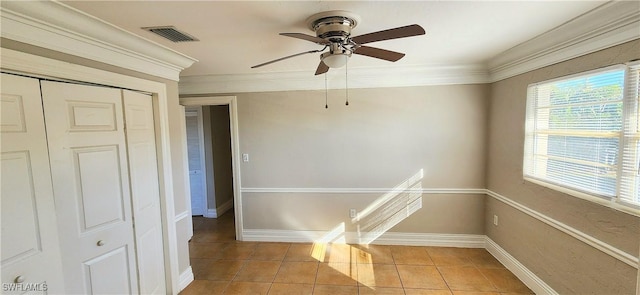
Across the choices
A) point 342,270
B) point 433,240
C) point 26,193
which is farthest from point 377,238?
point 26,193

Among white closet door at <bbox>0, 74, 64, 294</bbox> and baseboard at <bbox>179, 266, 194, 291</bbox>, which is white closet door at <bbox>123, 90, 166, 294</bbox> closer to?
baseboard at <bbox>179, 266, 194, 291</bbox>

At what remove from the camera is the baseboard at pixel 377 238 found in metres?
3.42

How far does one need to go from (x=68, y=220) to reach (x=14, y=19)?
1153 millimetres

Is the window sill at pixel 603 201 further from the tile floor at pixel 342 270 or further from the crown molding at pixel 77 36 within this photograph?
the crown molding at pixel 77 36

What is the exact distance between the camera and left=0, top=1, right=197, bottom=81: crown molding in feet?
4.40

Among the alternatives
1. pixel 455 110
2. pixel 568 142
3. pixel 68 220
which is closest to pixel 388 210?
pixel 455 110

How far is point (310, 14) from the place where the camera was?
1.63 metres

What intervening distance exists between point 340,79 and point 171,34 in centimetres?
201

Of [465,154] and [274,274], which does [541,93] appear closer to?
[465,154]

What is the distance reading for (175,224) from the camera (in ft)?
8.44

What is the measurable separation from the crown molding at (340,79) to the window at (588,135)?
84cm

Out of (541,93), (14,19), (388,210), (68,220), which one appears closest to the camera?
(14,19)

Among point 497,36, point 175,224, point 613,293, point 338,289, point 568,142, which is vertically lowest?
point 338,289

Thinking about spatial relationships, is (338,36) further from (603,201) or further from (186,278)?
(186,278)
